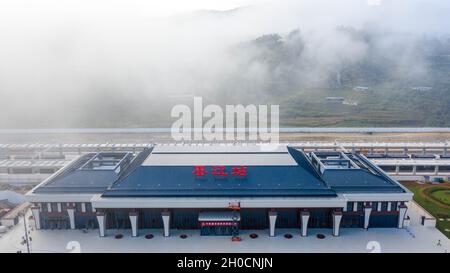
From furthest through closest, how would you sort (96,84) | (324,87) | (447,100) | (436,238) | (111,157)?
(96,84), (324,87), (447,100), (111,157), (436,238)

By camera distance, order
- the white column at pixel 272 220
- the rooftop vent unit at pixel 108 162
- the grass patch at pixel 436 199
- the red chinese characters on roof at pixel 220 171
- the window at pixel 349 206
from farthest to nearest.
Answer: the rooftop vent unit at pixel 108 162, the grass patch at pixel 436 199, the red chinese characters on roof at pixel 220 171, the window at pixel 349 206, the white column at pixel 272 220

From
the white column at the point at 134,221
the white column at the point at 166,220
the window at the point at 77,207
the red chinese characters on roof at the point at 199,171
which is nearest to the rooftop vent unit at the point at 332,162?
the red chinese characters on roof at the point at 199,171

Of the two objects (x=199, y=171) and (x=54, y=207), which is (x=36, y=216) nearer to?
(x=54, y=207)

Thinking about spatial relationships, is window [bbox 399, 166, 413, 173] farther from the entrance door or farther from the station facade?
the entrance door

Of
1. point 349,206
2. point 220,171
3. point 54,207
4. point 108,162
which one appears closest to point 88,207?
point 54,207

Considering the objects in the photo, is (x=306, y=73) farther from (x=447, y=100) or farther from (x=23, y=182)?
(x=23, y=182)

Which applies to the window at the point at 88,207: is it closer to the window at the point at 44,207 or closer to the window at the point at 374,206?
the window at the point at 44,207
